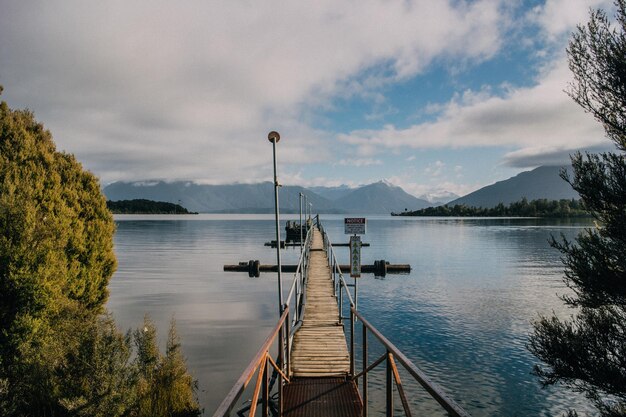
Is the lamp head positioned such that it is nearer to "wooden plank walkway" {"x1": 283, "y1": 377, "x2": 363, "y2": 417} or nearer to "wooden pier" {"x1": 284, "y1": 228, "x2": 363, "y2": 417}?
"wooden pier" {"x1": 284, "y1": 228, "x2": 363, "y2": 417}

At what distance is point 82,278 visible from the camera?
14.2 meters

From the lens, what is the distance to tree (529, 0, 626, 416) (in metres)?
11.0

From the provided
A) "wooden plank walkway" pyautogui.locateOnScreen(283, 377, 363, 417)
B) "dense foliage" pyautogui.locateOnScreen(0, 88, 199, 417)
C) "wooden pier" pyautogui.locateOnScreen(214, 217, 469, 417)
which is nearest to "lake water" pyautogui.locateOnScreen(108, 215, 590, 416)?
"dense foliage" pyautogui.locateOnScreen(0, 88, 199, 417)

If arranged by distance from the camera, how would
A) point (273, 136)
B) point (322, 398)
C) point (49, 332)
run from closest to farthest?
point (322, 398) < point (49, 332) < point (273, 136)

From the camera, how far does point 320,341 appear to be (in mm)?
11125

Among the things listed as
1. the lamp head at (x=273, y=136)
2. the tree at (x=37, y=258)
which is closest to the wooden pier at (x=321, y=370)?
the lamp head at (x=273, y=136)

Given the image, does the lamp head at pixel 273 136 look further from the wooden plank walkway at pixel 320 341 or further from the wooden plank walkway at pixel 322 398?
the wooden plank walkway at pixel 322 398

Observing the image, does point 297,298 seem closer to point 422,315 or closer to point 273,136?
point 273,136

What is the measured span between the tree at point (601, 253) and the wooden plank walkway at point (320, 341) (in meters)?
6.80

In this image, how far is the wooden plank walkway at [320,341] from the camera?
934 cm

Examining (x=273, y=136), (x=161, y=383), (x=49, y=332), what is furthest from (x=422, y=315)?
(x=49, y=332)

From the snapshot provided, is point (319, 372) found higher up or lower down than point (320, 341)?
lower down

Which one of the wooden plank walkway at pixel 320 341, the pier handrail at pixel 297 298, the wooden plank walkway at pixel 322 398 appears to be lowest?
the wooden plank walkway at pixel 322 398

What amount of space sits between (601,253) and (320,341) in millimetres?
9086
